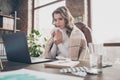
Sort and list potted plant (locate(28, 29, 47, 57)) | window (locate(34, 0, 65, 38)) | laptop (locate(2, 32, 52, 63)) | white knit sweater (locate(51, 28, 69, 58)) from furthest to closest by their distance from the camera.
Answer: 1. window (locate(34, 0, 65, 38))
2. potted plant (locate(28, 29, 47, 57))
3. white knit sweater (locate(51, 28, 69, 58))
4. laptop (locate(2, 32, 52, 63))

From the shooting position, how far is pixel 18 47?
1189 millimetres

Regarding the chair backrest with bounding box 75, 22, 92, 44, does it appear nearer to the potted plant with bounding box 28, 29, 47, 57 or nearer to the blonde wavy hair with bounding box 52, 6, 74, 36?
the blonde wavy hair with bounding box 52, 6, 74, 36

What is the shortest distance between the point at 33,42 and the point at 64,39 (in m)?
2.24

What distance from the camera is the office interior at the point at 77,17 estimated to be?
2.96 meters

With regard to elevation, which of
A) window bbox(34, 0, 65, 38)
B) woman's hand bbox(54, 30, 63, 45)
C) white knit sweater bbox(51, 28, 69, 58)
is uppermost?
window bbox(34, 0, 65, 38)

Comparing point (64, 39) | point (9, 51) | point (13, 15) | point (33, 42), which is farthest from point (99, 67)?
point (13, 15)

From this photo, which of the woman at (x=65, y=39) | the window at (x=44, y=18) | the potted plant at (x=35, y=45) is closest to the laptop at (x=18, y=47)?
the woman at (x=65, y=39)

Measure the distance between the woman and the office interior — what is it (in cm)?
21

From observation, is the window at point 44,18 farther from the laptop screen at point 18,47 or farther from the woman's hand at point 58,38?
the laptop screen at point 18,47

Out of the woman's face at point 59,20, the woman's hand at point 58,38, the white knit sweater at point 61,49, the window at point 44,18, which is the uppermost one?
the window at point 44,18

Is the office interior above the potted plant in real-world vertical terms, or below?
above

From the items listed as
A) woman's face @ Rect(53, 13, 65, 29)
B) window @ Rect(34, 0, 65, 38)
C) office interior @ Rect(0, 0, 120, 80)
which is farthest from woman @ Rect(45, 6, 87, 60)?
window @ Rect(34, 0, 65, 38)

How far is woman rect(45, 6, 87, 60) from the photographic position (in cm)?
170

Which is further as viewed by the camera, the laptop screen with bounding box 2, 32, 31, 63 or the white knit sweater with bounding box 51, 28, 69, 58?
the white knit sweater with bounding box 51, 28, 69, 58
